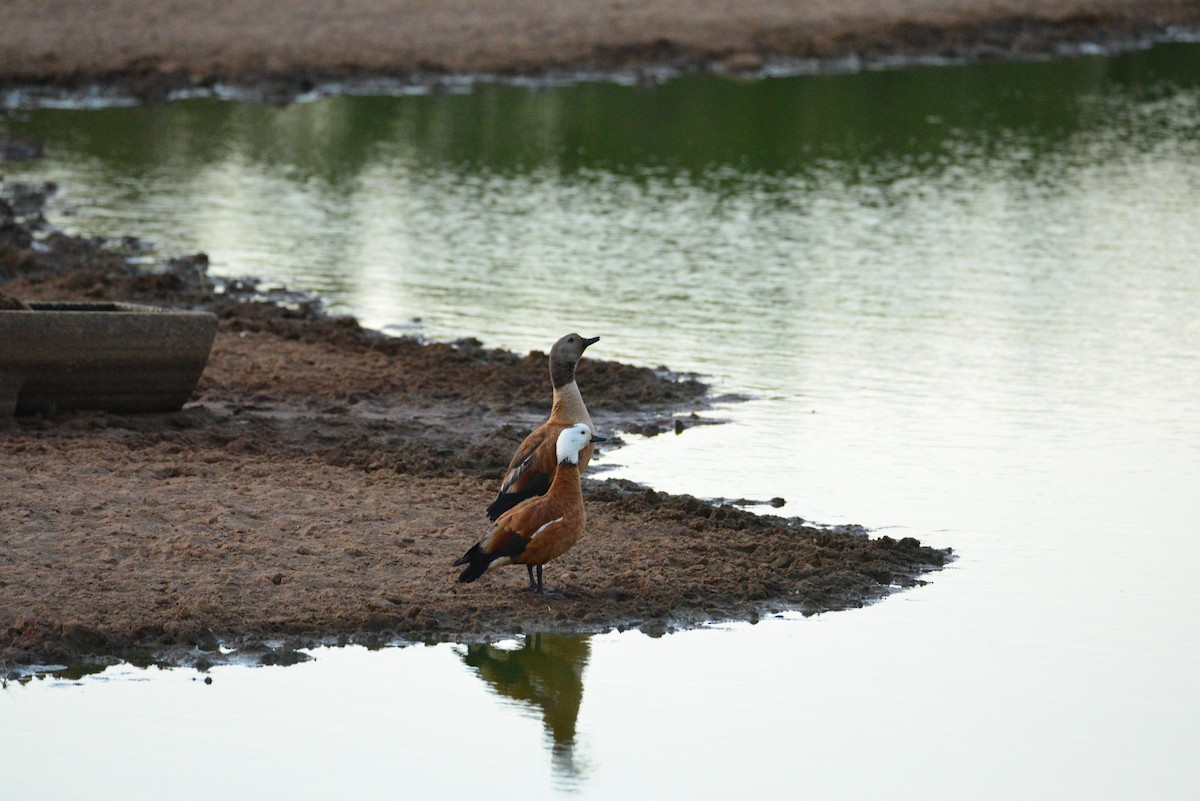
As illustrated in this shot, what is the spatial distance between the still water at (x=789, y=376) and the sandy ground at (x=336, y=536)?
0.98 ft

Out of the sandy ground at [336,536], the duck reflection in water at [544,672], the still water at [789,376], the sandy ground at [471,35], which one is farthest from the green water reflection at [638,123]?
the duck reflection in water at [544,672]

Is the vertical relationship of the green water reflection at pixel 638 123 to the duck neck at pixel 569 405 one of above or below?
above

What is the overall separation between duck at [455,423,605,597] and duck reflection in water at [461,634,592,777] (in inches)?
16.5

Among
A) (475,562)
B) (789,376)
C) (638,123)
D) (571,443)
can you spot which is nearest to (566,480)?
(571,443)

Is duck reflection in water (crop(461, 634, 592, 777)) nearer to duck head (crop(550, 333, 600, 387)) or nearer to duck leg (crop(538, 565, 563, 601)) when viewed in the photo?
duck leg (crop(538, 565, 563, 601))

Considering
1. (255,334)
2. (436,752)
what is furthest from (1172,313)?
(436,752)

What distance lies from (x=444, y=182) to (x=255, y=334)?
452 inches

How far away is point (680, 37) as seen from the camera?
146 ft

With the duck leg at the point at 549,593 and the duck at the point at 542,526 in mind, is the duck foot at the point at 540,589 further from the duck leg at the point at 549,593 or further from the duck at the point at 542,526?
the duck at the point at 542,526

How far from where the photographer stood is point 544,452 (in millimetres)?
10398

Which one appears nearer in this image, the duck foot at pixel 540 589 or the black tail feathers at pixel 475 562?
the black tail feathers at pixel 475 562

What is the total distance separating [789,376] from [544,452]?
6.19 metres

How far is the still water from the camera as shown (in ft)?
27.5

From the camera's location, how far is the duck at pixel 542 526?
951cm
